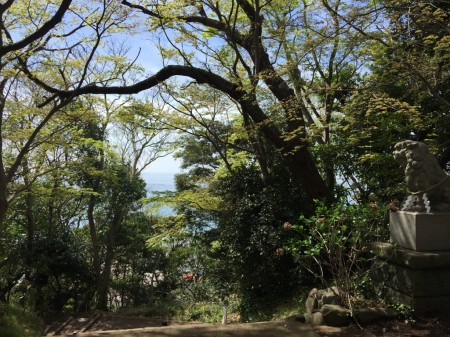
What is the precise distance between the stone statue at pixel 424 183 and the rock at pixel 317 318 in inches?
51.8

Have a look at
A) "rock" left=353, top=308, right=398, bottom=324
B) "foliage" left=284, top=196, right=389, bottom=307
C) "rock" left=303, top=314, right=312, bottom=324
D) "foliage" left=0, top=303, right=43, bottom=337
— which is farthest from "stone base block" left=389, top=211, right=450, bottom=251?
"foliage" left=0, top=303, right=43, bottom=337

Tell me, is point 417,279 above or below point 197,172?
below

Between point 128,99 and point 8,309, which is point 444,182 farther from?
point 128,99

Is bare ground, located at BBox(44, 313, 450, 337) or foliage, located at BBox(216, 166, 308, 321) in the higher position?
foliage, located at BBox(216, 166, 308, 321)

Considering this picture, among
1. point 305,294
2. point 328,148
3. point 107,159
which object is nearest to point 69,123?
point 107,159

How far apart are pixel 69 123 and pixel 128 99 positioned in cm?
241

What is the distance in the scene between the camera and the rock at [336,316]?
11.3 ft

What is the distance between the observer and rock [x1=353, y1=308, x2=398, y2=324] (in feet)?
11.3

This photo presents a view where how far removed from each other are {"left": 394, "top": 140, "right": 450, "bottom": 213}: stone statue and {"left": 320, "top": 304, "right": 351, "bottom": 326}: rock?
1155mm

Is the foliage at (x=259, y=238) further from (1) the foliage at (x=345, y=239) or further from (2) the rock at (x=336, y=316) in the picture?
(2) the rock at (x=336, y=316)

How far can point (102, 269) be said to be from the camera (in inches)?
661

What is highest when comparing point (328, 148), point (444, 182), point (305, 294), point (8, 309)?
point (328, 148)

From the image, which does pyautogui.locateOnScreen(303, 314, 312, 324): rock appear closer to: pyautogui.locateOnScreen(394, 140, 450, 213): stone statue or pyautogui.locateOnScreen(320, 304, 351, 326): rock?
pyautogui.locateOnScreen(320, 304, 351, 326): rock

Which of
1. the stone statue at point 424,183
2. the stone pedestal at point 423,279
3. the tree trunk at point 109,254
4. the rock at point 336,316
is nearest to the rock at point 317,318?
the rock at point 336,316
